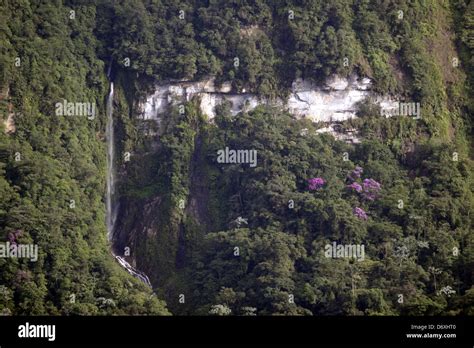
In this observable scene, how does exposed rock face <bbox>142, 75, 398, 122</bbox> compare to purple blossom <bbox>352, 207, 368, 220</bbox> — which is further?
exposed rock face <bbox>142, 75, 398, 122</bbox>

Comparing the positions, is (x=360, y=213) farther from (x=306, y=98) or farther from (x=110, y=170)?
(x=110, y=170)

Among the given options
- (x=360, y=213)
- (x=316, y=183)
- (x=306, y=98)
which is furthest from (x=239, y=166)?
(x=360, y=213)

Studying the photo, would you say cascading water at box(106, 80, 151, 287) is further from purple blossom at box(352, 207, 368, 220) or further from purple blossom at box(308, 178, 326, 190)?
purple blossom at box(352, 207, 368, 220)

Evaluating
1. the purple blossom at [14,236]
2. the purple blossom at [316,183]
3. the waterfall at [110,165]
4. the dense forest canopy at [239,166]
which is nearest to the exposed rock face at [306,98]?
the dense forest canopy at [239,166]

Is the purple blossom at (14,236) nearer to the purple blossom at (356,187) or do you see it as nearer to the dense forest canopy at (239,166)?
the dense forest canopy at (239,166)

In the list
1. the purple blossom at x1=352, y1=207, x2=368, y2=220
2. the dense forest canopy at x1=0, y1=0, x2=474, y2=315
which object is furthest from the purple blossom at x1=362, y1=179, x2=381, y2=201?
the purple blossom at x1=352, y1=207, x2=368, y2=220

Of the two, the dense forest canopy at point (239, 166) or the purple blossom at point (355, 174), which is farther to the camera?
→ the purple blossom at point (355, 174)
